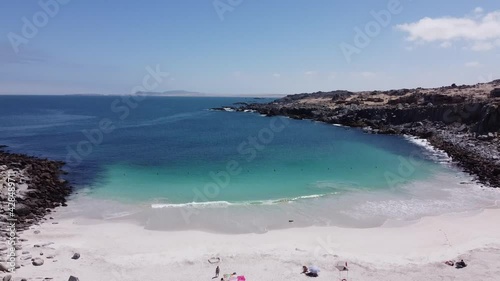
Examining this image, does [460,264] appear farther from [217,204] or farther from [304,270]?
[217,204]

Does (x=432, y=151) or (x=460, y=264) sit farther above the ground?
(x=432, y=151)

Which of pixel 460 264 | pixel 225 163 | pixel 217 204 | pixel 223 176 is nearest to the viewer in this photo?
pixel 460 264

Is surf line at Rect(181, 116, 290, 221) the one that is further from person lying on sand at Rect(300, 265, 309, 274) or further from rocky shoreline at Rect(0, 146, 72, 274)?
Result: rocky shoreline at Rect(0, 146, 72, 274)

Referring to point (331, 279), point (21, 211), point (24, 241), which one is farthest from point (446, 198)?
point (21, 211)

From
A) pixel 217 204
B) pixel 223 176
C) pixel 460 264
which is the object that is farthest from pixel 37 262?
pixel 460 264

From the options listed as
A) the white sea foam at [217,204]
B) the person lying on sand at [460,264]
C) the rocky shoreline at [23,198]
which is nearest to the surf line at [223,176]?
the white sea foam at [217,204]

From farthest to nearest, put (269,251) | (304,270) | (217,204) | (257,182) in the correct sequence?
(257,182) < (217,204) < (269,251) < (304,270)

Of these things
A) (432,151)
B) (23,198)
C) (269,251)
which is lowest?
(269,251)

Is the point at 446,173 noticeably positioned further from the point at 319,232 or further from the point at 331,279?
the point at 331,279
